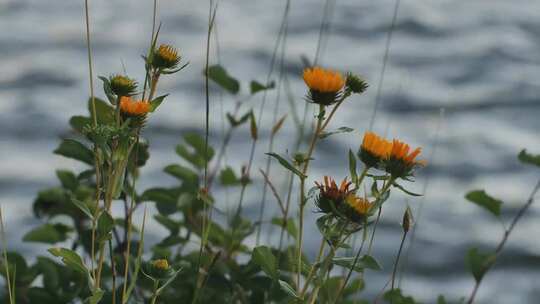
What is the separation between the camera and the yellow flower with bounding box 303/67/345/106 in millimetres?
1236

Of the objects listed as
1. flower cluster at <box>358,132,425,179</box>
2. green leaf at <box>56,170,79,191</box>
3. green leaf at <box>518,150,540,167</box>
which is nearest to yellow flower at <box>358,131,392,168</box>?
flower cluster at <box>358,132,425,179</box>

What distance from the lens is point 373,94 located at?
115 inches

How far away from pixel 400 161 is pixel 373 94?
1748mm

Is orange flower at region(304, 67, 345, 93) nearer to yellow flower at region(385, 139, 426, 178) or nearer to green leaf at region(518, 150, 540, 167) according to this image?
yellow flower at region(385, 139, 426, 178)

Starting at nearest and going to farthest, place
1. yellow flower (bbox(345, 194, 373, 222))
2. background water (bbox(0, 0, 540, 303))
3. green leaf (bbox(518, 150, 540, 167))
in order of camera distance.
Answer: yellow flower (bbox(345, 194, 373, 222))
green leaf (bbox(518, 150, 540, 167))
background water (bbox(0, 0, 540, 303))

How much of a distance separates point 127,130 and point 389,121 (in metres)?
1.63

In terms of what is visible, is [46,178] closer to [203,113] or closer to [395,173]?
[203,113]

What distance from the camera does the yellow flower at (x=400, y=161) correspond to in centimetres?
118

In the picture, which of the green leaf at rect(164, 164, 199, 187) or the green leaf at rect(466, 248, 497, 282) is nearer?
the green leaf at rect(466, 248, 497, 282)

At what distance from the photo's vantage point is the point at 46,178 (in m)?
2.53

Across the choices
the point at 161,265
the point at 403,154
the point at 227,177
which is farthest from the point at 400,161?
the point at 227,177

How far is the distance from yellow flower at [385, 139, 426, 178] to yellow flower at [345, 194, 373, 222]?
49mm

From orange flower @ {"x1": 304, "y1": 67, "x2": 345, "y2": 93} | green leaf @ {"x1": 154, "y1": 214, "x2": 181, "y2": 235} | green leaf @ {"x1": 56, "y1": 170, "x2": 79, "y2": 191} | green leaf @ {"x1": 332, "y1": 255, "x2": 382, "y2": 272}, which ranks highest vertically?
orange flower @ {"x1": 304, "y1": 67, "x2": 345, "y2": 93}

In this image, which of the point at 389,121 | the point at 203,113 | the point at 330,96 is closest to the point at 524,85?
the point at 389,121
